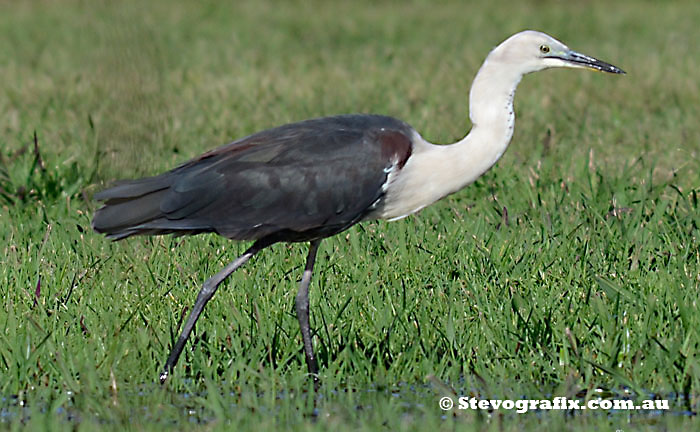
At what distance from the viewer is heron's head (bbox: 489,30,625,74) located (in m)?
4.66

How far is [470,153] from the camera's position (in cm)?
461

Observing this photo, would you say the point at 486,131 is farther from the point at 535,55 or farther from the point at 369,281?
the point at 369,281

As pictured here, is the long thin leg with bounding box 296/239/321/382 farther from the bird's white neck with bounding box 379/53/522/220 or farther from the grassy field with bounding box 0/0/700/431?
the bird's white neck with bounding box 379/53/522/220

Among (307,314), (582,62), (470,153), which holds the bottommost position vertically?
(307,314)

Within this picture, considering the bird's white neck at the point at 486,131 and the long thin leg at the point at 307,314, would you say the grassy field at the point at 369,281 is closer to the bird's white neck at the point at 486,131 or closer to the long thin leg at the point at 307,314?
the long thin leg at the point at 307,314

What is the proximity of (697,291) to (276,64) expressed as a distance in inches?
264

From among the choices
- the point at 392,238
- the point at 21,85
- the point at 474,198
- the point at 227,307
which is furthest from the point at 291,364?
the point at 21,85

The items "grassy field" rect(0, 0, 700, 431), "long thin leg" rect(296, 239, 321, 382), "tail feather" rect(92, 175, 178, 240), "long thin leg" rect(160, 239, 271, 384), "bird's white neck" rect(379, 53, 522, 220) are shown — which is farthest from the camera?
"bird's white neck" rect(379, 53, 522, 220)

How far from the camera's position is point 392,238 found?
576 cm

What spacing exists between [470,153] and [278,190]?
0.77 metres

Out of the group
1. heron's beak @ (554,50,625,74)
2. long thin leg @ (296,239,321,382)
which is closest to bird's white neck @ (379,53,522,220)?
heron's beak @ (554,50,625,74)

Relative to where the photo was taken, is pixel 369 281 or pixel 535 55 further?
pixel 369 281

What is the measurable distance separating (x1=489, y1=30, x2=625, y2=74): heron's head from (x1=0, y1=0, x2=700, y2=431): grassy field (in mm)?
870

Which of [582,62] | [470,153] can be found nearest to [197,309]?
[470,153]
